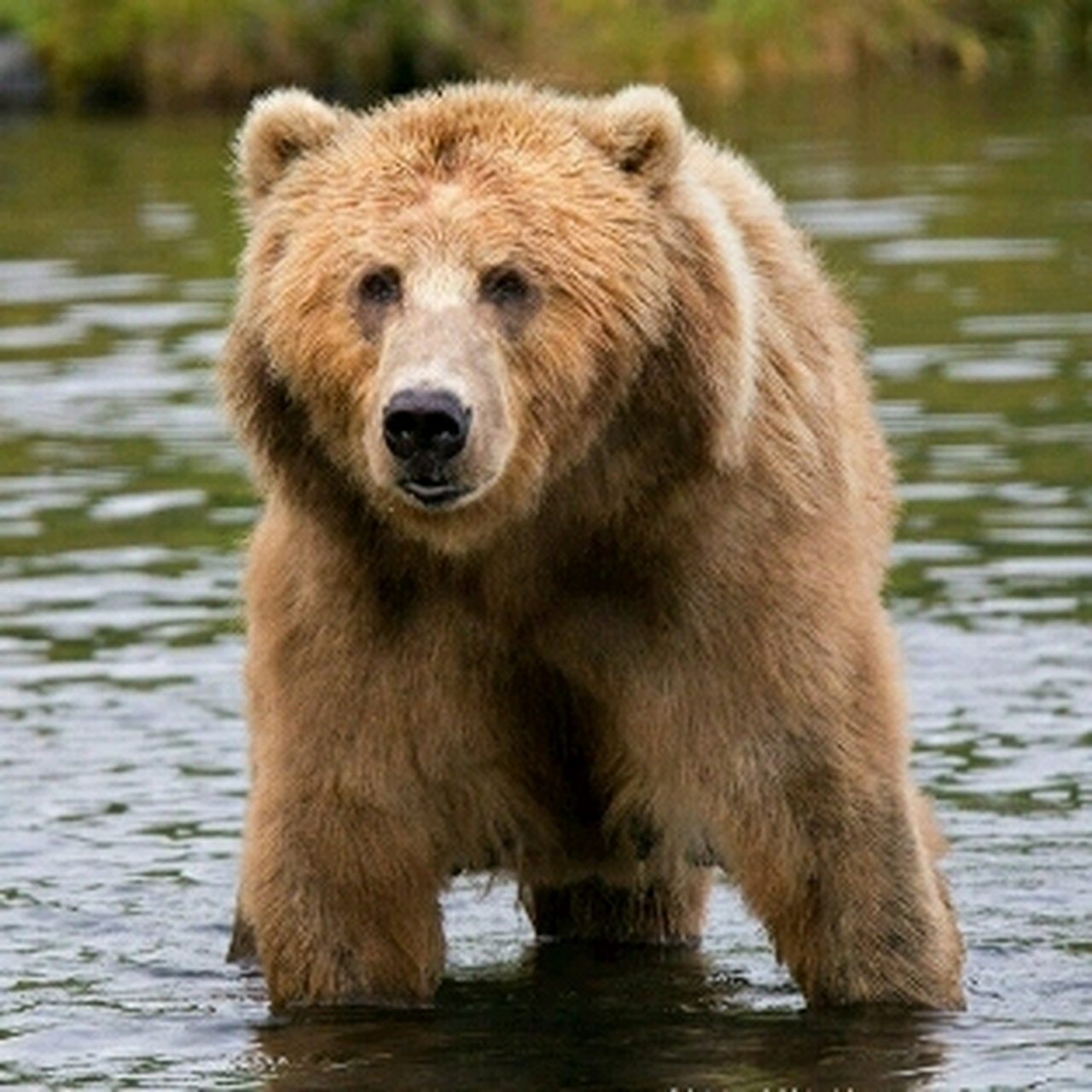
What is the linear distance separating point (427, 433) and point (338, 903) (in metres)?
1.30

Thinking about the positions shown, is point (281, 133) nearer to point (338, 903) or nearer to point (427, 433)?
point (427, 433)

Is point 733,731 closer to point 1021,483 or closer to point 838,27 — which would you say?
point 1021,483

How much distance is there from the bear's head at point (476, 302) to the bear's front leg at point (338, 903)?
73 cm

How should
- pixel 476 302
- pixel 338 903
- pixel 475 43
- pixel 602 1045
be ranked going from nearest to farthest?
pixel 476 302
pixel 338 903
pixel 602 1045
pixel 475 43

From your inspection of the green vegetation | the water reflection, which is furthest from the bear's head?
the green vegetation

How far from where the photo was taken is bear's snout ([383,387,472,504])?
22.0 feet

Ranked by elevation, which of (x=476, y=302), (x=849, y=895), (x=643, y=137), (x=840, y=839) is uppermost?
(x=643, y=137)

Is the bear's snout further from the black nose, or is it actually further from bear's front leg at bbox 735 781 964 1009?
bear's front leg at bbox 735 781 964 1009

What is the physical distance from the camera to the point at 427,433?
6719 mm

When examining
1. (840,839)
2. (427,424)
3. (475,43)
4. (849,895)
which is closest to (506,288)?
(427,424)

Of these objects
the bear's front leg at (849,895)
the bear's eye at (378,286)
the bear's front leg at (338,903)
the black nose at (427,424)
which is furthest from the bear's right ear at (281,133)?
the bear's front leg at (849,895)

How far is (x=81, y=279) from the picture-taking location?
73.4ft

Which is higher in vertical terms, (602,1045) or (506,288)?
(506,288)

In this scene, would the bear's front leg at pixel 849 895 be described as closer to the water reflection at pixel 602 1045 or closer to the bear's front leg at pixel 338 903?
the water reflection at pixel 602 1045
